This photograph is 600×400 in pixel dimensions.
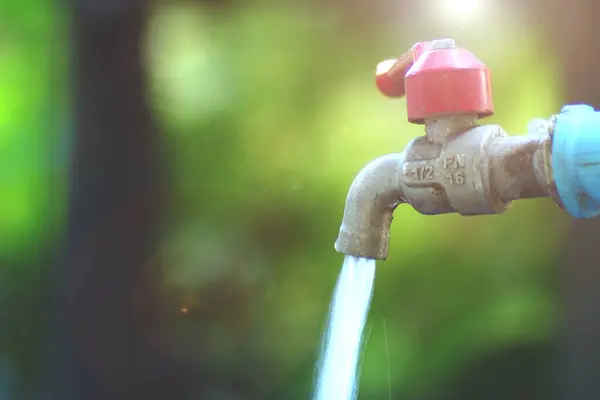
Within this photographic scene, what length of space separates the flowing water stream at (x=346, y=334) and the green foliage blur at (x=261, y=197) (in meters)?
0.04

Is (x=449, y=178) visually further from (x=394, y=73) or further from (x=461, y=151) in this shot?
(x=394, y=73)

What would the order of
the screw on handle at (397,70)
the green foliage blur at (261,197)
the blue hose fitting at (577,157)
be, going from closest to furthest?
1. the blue hose fitting at (577,157)
2. the screw on handle at (397,70)
3. the green foliage blur at (261,197)

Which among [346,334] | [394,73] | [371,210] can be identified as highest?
[394,73]

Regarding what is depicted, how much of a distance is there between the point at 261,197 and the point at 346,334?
26 centimetres

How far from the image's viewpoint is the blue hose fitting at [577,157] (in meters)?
0.42

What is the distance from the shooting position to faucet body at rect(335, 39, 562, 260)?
0.46m

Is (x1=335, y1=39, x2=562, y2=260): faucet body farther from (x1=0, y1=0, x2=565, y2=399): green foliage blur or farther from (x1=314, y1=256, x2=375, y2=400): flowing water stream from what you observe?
(x1=0, y1=0, x2=565, y2=399): green foliage blur

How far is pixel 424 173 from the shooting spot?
503mm

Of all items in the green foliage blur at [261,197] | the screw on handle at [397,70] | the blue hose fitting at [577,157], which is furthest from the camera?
the green foliage blur at [261,197]

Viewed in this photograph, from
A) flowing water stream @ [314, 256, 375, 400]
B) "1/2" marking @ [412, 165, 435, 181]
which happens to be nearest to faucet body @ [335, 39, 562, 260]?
"1/2" marking @ [412, 165, 435, 181]

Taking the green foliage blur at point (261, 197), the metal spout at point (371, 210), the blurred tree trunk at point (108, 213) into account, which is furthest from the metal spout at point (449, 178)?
the blurred tree trunk at point (108, 213)

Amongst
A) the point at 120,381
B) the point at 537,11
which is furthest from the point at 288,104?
the point at 120,381

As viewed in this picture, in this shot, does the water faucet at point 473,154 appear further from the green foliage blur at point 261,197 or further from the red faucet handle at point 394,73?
the green foliage blur at point 261,197

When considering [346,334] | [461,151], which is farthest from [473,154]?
[346,334]
